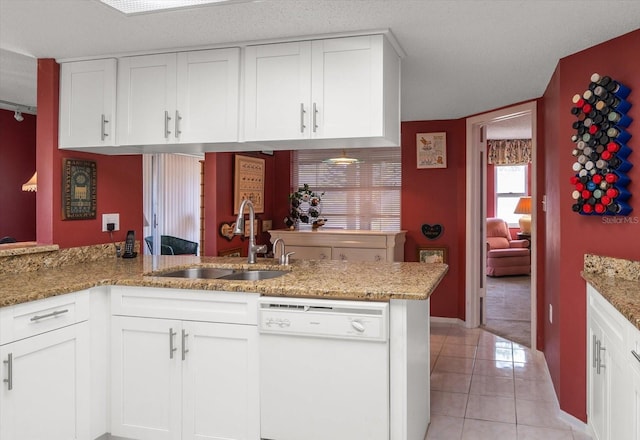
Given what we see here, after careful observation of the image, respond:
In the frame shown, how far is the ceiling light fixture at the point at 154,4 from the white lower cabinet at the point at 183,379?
129 cm

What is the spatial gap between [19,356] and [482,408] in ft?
8.46

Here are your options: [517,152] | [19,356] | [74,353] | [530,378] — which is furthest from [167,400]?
[517,152]

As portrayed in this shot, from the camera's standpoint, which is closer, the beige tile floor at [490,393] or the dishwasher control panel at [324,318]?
the dishwasher control panel at [324,318]

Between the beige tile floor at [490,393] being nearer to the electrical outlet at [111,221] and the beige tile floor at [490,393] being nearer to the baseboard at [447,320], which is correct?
the baseboard at [447,320]

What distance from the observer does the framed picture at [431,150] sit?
5.36 meters

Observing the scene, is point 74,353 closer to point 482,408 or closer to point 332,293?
point 332,293

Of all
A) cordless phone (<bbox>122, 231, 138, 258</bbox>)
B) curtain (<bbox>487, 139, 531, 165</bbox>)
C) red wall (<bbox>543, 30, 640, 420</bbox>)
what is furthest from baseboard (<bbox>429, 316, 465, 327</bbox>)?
curtain (<bbox>487, 139, 531, 165</bbox>)

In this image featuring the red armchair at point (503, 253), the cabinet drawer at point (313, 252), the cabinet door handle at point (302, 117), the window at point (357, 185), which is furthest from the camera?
the red armchair at point (503, 253)

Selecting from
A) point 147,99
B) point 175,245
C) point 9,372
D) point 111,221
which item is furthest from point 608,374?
point 175,245

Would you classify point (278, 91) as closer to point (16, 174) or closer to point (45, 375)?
point (45, 375)

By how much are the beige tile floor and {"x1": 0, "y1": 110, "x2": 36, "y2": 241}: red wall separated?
4208 mm

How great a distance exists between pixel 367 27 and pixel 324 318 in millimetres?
1458

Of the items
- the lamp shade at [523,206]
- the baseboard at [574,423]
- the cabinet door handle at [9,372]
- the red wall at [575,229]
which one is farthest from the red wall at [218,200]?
the lamp shade at [523,206]

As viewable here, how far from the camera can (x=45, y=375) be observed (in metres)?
2.29
